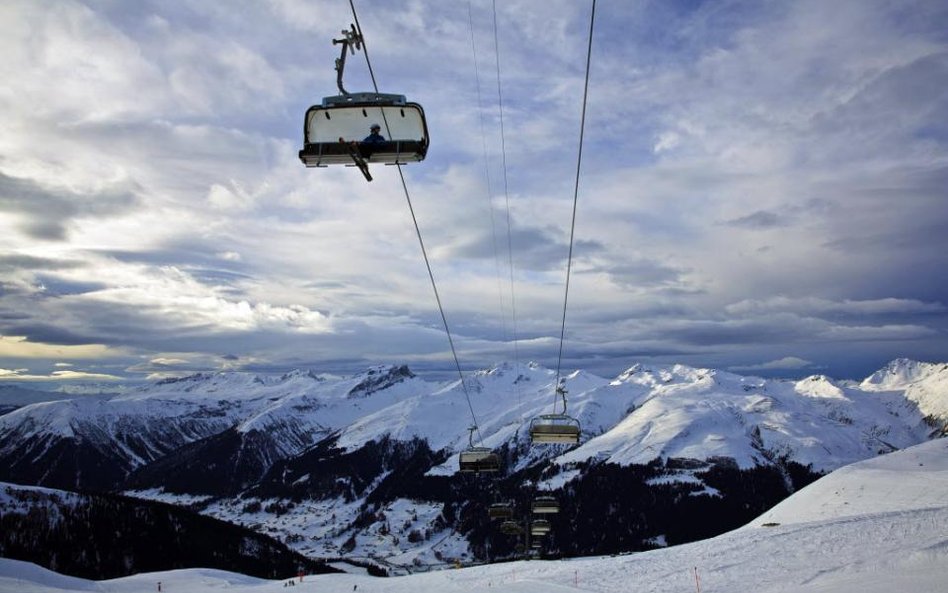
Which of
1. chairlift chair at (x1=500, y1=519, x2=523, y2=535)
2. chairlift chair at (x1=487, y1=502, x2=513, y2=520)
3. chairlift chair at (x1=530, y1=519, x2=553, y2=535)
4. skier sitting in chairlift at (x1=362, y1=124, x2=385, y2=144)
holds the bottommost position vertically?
chairlift chair at (x1=500, y1=519, x2=523, y2=535)

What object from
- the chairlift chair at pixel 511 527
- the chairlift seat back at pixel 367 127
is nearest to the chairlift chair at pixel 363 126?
the chairlift seat back at pixel 367 127

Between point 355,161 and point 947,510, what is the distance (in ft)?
188

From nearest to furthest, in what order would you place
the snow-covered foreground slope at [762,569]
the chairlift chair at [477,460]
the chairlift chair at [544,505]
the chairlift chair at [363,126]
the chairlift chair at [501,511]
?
the chairlift chair at [363,126], the snow-covered foreground slope at [762,569], the chairlift chair at [477,460], the chairlift chair at [544,505], the chairlift chair at [501,511]

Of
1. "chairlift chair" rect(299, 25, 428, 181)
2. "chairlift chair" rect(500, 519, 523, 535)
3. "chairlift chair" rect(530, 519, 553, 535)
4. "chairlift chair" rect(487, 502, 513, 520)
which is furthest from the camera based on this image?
"chairlift chair" rect(500, 519, 523, 535)

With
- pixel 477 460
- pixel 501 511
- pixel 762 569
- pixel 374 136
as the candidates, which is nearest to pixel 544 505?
pixel 501 511

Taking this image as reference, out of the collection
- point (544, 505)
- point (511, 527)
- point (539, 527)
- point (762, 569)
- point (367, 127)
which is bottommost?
point (511, 527)

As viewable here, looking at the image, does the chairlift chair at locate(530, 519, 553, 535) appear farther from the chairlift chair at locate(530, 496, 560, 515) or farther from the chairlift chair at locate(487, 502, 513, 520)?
the chairlift chair at locate(530, 496, 560, 515)

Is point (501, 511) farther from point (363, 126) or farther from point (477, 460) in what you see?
point (363, 126)

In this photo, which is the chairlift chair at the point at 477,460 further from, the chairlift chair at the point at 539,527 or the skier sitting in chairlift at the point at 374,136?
the skier sitting in chairlift at the point at 374,136

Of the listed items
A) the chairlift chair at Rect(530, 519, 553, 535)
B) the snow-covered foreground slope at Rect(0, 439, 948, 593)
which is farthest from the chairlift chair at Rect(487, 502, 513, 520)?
the snow-covered foreground slope at Rect(0, 439, 948, 593)

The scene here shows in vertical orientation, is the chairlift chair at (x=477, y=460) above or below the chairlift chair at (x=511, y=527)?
above

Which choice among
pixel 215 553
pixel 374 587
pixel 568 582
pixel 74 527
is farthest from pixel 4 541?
pixel 568 582

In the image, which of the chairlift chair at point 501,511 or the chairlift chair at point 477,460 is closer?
the chairlift chair at point 477,460

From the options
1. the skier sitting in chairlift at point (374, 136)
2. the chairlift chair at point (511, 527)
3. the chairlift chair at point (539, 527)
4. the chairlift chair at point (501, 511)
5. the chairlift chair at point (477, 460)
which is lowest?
the chairlift chair at point (511, 527)
